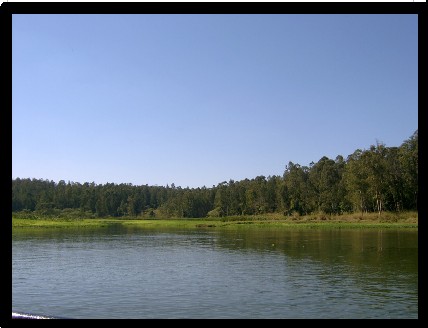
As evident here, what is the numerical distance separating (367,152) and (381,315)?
41400 millimetres

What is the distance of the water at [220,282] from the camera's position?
10789 mm

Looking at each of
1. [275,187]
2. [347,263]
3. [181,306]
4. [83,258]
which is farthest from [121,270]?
[275,187]

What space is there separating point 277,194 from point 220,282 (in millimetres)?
49296

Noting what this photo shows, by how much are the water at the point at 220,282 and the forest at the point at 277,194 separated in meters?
25.6

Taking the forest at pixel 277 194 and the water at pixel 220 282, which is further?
the forest at pixel 277 194

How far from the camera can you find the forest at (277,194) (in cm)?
4775

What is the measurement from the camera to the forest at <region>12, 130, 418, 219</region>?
47.8 metres

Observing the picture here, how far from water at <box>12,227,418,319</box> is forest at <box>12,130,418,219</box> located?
2555 cm

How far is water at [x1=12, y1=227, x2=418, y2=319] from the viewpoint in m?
10.8

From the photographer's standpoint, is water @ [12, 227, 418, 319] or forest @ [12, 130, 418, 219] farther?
forest @ [12, 130, 418, 219]

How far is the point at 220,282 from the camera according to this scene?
14.3 m

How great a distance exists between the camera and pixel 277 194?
207 feet

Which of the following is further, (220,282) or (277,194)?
(277,194)
